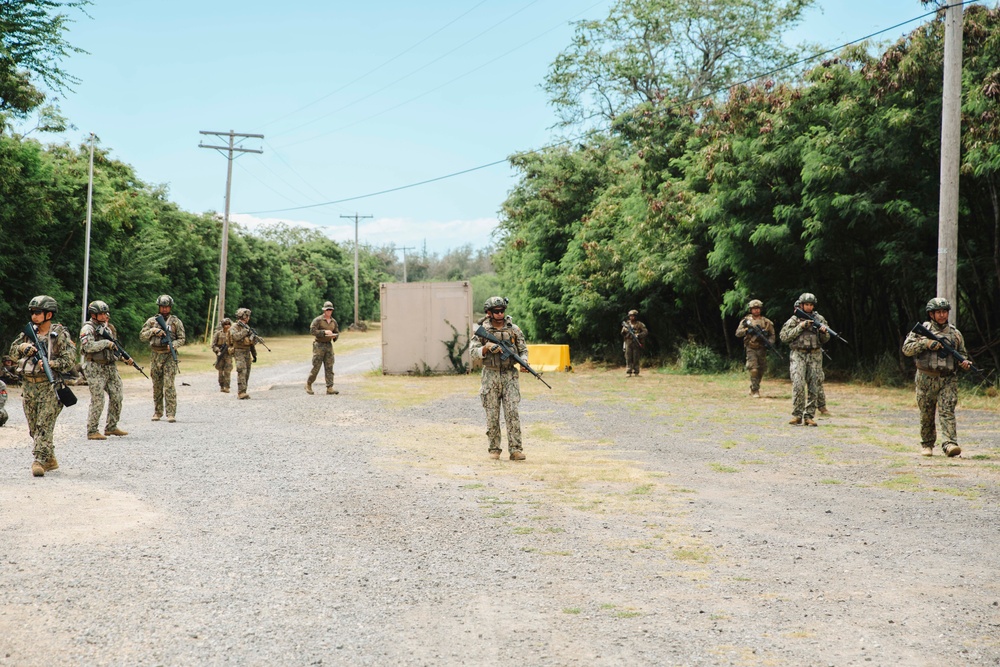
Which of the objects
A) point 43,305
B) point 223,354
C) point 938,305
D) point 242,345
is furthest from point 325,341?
point 938,305

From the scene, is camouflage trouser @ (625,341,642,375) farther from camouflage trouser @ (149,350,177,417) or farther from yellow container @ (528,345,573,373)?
camouflage trouser @ (149,350,177,417)

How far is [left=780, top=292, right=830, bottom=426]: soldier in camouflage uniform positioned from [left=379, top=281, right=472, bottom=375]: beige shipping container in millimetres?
13237

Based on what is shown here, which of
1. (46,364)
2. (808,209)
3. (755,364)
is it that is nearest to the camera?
(46,364)

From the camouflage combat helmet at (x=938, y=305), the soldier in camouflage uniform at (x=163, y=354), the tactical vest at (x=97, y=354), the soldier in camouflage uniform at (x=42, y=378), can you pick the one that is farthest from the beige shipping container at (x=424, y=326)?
the soldier in camouflage uniform at (x=42, y=378)

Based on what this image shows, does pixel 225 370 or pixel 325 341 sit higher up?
pixel 325 341

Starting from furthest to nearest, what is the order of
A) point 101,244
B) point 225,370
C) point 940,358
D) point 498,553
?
point 101,244, point 225,370, point 940,358, point 498,553

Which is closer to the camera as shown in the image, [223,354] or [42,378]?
[42,378]

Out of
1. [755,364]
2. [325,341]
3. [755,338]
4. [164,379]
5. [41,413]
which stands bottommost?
[41,413]

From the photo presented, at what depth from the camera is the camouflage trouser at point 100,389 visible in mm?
12414

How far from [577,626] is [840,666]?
1.29 m

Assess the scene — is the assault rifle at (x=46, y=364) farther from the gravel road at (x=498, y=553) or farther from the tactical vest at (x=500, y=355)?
the tactical vest at (x=500, y=355)

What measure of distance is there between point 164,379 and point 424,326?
40.8ft

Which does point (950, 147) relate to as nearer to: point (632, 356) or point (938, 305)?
point (938, 305)

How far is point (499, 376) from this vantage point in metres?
11.1
